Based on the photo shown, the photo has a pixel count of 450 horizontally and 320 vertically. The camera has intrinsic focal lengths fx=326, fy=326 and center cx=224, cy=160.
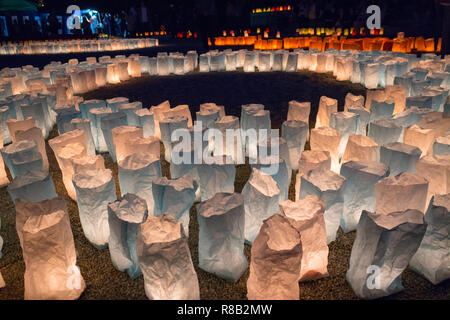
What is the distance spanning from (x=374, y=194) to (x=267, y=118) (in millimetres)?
1310

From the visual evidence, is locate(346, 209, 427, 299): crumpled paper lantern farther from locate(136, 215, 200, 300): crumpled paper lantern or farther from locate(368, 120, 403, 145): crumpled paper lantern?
locate(368, 120, 403, 145): crumpled paper lantern

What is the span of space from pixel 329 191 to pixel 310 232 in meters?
0.29

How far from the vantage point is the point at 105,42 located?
13.4 meters

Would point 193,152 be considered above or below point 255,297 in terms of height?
above

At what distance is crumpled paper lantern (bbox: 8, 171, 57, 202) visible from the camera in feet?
5.87

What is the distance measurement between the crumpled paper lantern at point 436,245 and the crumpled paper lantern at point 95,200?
1.58 metres

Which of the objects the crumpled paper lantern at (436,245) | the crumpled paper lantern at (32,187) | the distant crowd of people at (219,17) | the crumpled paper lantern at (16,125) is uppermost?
the distant crowd of people at (219,17)

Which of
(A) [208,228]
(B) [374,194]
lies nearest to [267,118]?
(B) [374,194]

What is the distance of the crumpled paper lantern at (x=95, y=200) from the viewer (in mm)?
1729

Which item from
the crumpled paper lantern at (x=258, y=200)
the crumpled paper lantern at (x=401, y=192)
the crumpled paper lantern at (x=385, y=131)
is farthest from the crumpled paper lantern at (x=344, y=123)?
the crumpled paper lantern at (x=258, y=200)

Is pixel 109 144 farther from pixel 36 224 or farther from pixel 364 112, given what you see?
pixel 364 112

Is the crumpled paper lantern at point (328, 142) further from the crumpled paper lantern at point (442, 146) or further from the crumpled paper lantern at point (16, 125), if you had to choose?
the crumpled paper lantern at point (16, 125)

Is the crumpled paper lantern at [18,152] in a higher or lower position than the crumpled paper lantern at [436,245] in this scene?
higher

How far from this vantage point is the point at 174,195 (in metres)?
1.73
